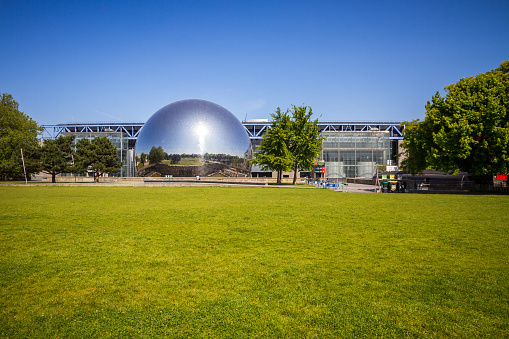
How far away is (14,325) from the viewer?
3.73 meters

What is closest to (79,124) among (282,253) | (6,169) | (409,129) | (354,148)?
(6,169)

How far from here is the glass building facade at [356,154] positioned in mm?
78188

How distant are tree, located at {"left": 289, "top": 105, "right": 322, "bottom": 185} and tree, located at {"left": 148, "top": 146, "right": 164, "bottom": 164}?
89.8 feet

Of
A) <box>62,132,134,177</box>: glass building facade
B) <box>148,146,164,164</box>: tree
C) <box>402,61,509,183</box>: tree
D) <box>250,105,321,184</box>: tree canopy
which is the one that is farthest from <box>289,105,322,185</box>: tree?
<box>62,132,134,177</box>: glass building facade

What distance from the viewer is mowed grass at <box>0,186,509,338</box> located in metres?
3.74

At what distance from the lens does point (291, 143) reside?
144 feet

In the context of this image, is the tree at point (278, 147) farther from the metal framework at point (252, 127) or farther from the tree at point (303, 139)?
the metal framework at point (252, 127)

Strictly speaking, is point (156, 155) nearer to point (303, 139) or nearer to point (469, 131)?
point (303, 139)

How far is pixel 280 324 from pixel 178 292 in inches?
65.7

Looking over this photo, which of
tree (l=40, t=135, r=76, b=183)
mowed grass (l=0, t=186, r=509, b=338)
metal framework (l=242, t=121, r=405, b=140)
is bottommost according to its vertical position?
mowed grass (l=0, t=186, r=509, b=338)

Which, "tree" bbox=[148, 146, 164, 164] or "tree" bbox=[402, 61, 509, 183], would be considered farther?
"tree" bbox=[148, 146, 164, 164]

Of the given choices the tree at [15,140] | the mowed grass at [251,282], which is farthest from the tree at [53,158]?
the mowed grass at [251,282]

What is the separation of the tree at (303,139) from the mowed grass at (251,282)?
106 feet

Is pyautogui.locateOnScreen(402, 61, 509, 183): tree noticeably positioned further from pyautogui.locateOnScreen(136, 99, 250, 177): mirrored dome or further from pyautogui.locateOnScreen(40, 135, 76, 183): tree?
pyautogui.locateOnScreen(40, 135, 76, 183): tree
